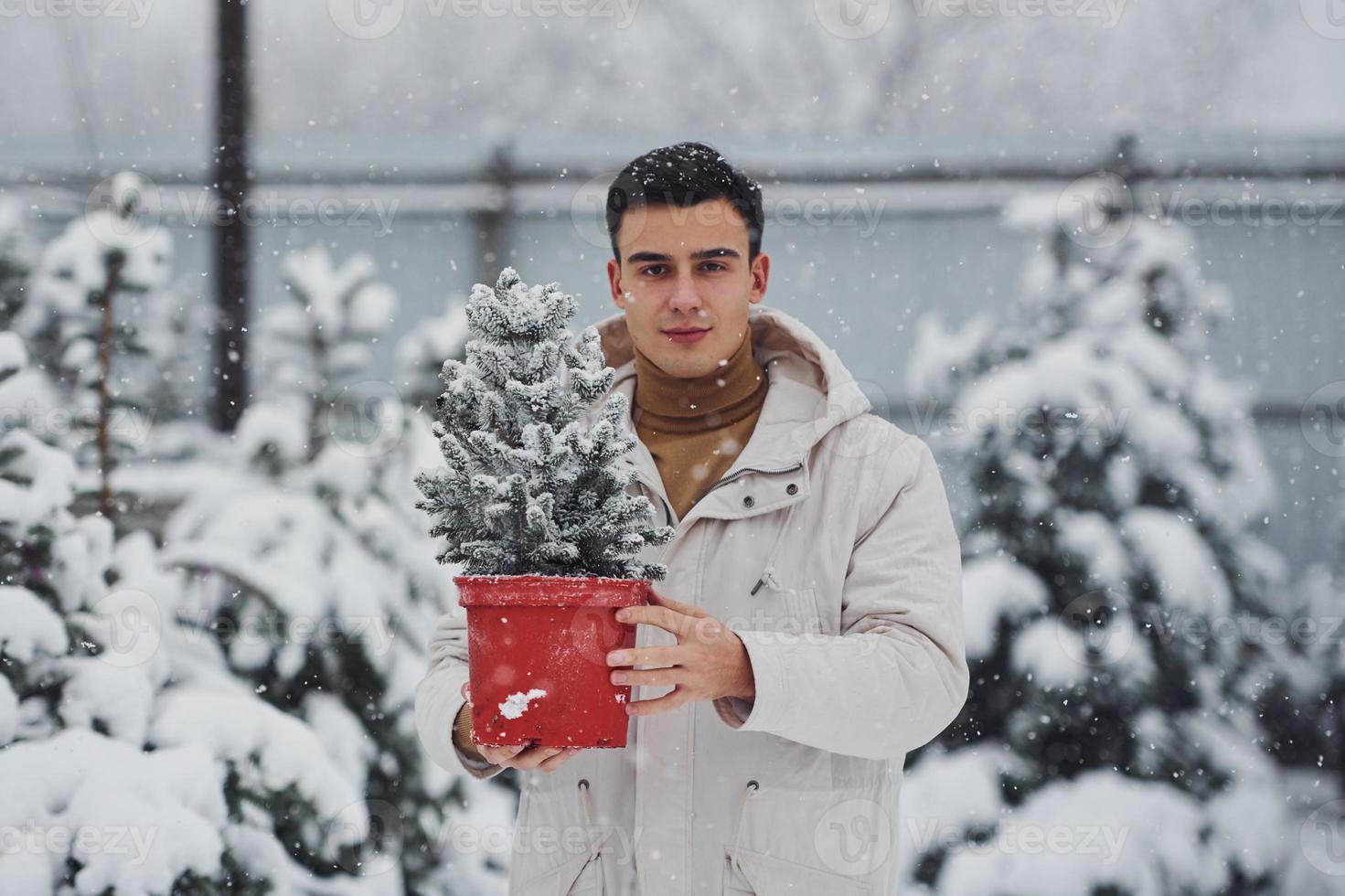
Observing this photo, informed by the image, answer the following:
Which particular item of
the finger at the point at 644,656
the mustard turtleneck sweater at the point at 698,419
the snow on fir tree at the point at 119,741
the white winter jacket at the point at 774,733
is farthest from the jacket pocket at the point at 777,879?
the snow on fir tree at the point at 119,741

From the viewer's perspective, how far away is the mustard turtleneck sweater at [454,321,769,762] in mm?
1837

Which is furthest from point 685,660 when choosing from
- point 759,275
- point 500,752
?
point 759,275

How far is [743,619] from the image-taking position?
5.62 feet

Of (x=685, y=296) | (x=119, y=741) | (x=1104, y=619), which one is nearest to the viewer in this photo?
(x=685, y=296)

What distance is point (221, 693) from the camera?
10.4 ft

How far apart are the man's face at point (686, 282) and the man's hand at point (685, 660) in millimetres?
519

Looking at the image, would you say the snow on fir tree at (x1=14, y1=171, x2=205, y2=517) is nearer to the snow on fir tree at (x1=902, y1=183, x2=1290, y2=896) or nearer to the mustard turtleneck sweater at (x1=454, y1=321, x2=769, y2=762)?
the mustard turtleneck sweater at (x1=454, y1=321, x2=769, y2=762)

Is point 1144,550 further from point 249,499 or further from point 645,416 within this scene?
point 249,499

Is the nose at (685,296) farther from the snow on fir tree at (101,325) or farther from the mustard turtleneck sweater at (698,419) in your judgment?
the snow on fir tree at (101,325)

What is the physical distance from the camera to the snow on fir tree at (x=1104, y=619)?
3.78 m

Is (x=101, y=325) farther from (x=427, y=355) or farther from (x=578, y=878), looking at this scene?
(x=578, y=878)

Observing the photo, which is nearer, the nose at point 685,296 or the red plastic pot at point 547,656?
the red plastic pot at point 547,656

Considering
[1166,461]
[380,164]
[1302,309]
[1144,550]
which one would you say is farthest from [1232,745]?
[380,164]

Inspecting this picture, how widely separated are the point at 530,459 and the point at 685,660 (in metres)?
0.30
